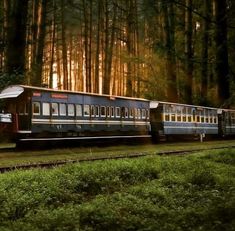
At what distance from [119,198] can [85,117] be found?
54.2 ft

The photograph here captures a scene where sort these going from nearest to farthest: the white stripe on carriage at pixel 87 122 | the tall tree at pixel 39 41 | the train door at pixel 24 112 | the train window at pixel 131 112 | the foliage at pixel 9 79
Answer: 1. the train door at pixel 24 112
2. the white stripe on carriage at pixel 87 122
3. the foliage at pixel 9 79
4. the train window at pixel 131 112
5. the tall tree at pixel 39 41

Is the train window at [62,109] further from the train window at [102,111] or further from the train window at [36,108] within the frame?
the train window at [102,111]

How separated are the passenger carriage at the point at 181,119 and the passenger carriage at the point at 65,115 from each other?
7.09ft

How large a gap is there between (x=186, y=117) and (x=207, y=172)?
77.2ft

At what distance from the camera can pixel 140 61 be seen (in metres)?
43.2

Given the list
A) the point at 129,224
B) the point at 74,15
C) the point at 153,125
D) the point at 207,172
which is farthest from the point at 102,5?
the point at 129,224

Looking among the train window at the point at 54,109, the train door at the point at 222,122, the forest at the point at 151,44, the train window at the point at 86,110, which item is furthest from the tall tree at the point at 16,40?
the train door at the point at 222,122

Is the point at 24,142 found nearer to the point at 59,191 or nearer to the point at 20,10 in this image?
the point at 20,10

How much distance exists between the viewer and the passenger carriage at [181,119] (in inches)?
1341

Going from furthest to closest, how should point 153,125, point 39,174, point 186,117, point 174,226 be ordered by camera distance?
point 186,117
point 153,125
point 39,174
point 174,226

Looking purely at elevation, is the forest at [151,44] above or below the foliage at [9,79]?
above

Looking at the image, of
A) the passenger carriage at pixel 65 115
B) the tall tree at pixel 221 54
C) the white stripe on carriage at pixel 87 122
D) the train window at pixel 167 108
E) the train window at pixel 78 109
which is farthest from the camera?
the train window at pixel 167 108

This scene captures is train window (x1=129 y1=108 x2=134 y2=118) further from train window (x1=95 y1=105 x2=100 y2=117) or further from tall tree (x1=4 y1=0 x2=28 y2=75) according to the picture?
tall tree (x1=4 y1=0 x2=28 y2=75)

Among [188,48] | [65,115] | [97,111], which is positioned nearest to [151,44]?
[188,48]
